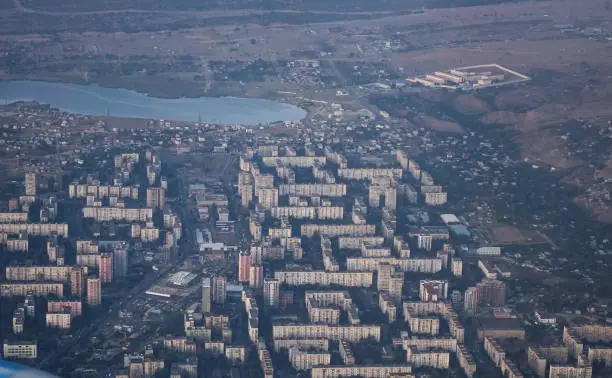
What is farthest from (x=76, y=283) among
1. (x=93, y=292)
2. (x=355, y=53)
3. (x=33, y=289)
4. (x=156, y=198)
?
(x=355, y=53)

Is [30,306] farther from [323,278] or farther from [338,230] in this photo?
[338,230]

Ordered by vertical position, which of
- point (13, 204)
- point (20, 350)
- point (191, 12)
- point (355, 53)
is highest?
point (13, 204)

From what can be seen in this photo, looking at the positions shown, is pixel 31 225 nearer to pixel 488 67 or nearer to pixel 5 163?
pixel 5 163

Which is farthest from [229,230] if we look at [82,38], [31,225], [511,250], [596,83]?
[82,38]

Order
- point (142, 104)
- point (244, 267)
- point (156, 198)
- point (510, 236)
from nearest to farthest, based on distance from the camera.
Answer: point (244, 267) → point (510, 236) → point (156, 198) → point (142, 104)

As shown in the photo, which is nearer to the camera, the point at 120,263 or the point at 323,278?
the point at 323,278

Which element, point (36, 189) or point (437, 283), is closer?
point (437, 283)

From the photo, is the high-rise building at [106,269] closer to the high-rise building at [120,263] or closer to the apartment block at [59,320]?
the high-rise building at [120,263]

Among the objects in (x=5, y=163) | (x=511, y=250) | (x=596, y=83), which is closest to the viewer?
(x=511, y=250)
